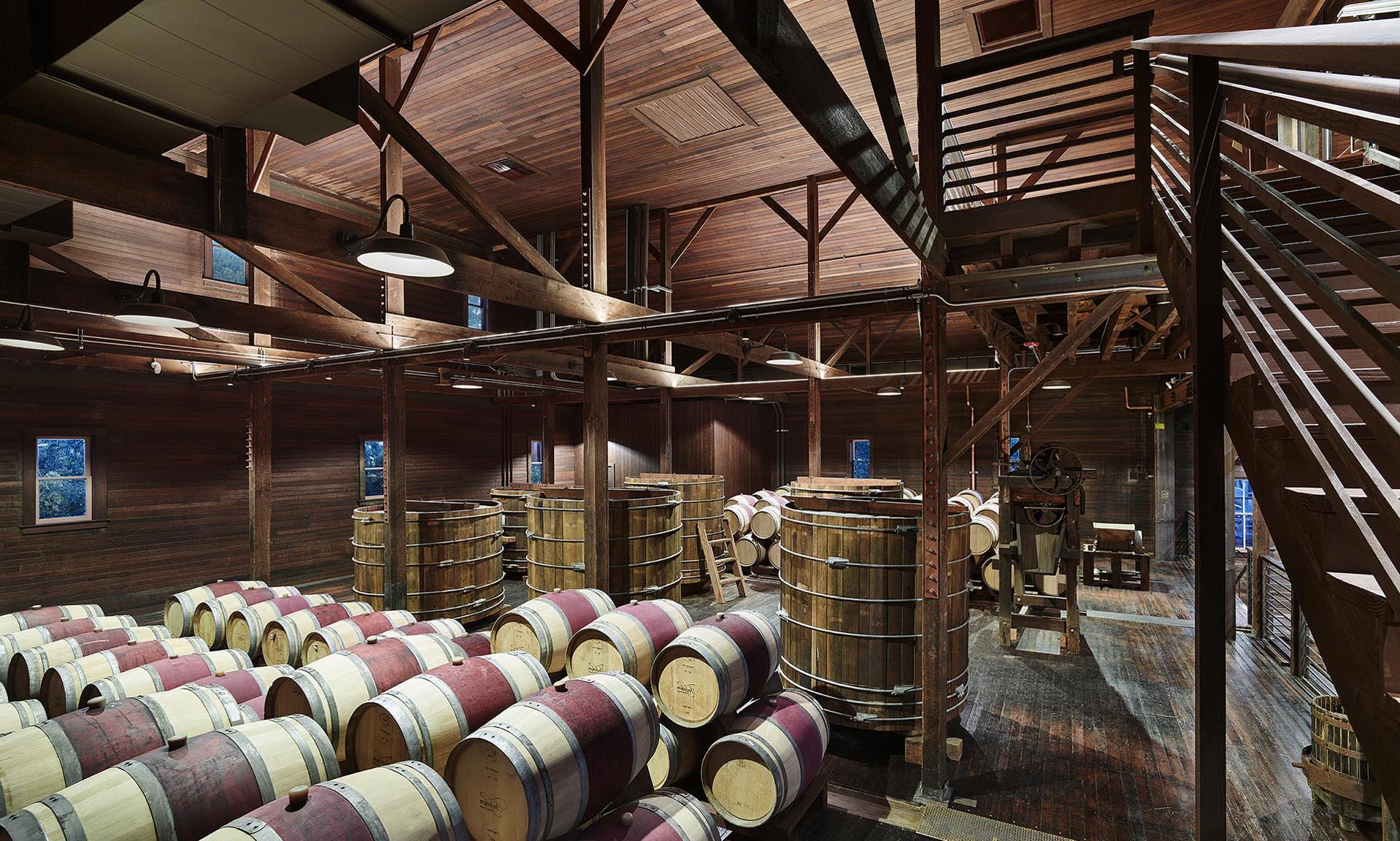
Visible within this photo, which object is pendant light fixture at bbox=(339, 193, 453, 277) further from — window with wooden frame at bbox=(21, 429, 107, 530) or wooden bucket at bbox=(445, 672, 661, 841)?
window with wooden frame at bbox=(21, 429, 107, 530)

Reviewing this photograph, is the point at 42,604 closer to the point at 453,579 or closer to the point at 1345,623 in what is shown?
the point at 453,579

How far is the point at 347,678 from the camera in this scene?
4254 mm

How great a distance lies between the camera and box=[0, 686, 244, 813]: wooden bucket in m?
3.23

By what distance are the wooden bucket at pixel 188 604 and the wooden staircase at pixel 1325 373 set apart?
9001mm

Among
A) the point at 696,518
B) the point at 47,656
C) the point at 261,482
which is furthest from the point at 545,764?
the point at 261,482

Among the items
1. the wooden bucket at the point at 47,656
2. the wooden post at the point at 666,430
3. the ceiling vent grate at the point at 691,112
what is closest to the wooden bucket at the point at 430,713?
the wooden bucket at the point at 47,656

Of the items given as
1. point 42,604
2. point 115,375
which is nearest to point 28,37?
point 115,375

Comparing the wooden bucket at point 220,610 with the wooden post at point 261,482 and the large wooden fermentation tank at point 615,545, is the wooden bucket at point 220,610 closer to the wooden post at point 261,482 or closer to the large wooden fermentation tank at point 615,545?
the large wooden fermentation tank at point 615,545

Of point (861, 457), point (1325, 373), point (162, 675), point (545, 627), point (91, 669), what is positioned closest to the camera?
point (1325, 373)

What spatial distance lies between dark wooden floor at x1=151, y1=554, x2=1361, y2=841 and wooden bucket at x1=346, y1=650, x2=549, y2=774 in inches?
97.1

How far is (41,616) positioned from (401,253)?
6.10 m

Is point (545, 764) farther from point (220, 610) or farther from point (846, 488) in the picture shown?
point (846, 488)

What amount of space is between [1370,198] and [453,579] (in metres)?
9.48

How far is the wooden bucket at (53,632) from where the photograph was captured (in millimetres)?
5562
